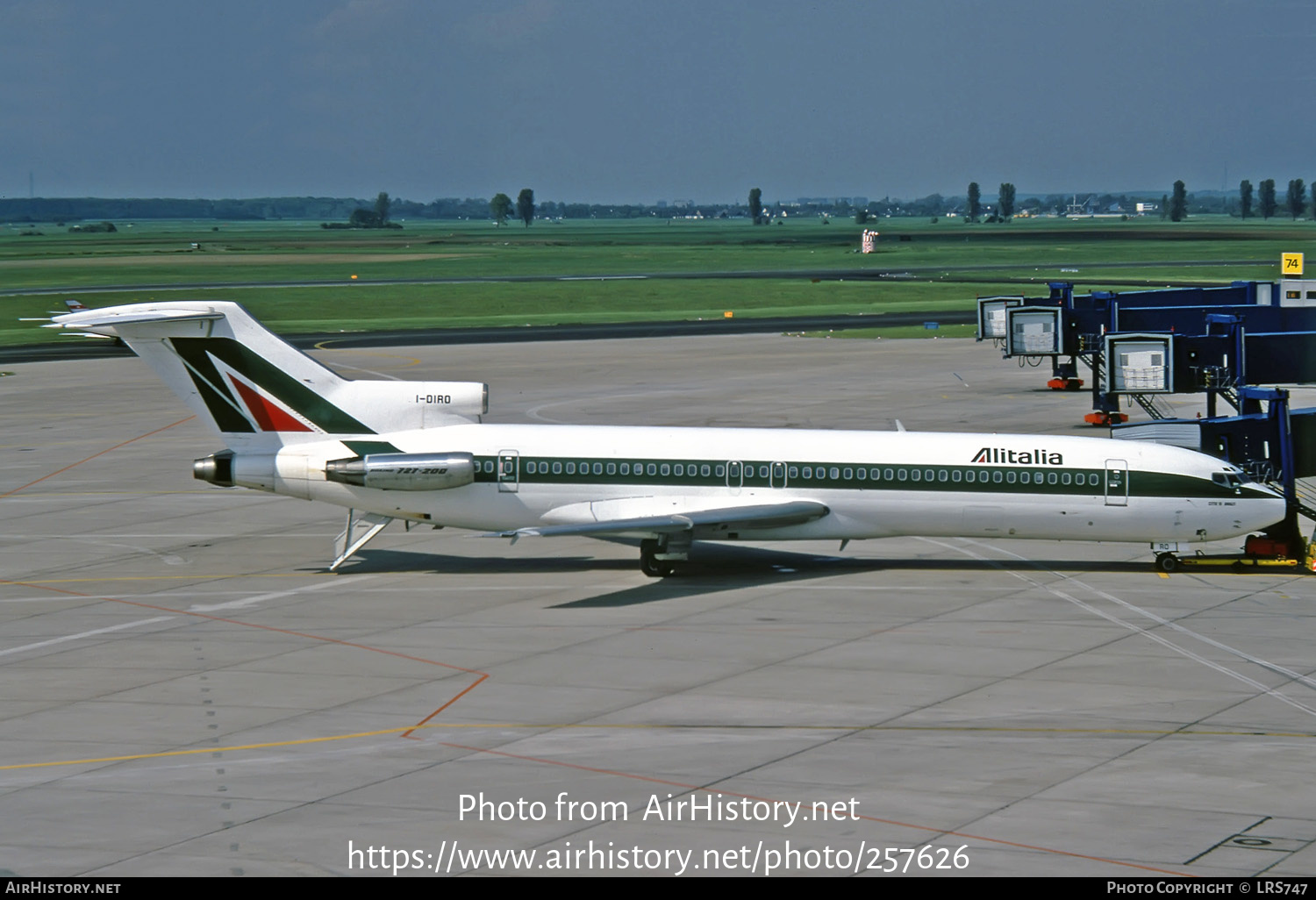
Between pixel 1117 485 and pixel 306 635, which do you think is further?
pixel 1117 485

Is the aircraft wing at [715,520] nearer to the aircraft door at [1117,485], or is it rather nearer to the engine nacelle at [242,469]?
the engine nacelle at [242,469]

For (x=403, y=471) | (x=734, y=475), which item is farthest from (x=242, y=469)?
(x=734, y=475)

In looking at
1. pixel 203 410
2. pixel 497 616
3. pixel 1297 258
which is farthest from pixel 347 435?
pixel 1297 258

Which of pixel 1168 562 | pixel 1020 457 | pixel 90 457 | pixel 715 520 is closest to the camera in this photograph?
pixel 715 520

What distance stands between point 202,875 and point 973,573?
Answer: 21.4 m

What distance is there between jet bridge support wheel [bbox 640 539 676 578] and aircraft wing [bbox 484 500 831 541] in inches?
24.0

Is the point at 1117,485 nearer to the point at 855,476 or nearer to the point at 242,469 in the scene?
the point at 855,476

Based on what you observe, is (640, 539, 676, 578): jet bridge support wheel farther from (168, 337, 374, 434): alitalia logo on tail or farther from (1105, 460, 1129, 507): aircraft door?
(1105, 460, 1129, 507): aircraft door

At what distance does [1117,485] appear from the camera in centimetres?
3325

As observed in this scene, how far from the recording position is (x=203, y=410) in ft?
114

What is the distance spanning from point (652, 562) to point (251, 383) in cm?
1000

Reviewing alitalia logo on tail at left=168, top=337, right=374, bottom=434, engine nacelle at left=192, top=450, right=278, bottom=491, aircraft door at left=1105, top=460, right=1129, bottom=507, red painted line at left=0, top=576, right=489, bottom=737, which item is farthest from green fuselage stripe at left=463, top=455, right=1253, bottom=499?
red painted line at left=0, top=576, right=489, bottom=737

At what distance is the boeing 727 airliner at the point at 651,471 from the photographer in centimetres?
3334

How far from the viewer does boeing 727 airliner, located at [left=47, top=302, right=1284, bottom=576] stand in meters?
33.3
